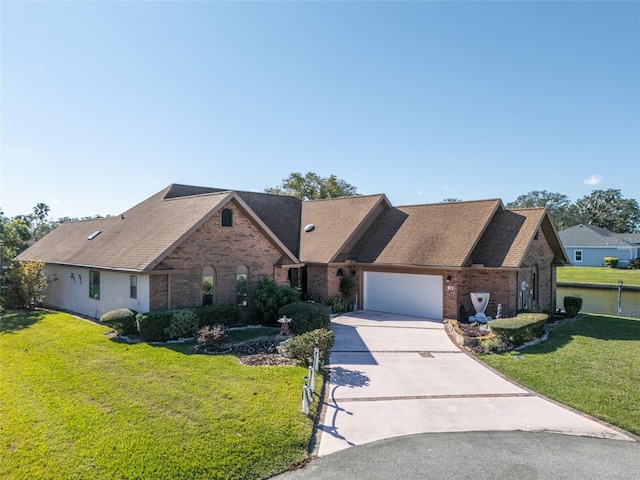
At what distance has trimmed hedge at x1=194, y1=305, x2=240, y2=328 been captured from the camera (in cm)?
1558

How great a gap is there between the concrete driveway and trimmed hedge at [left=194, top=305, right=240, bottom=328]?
4.68 meters

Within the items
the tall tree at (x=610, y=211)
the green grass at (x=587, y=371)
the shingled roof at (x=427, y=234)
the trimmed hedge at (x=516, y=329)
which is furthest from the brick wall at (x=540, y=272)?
the tall tree at (x=610, y=211)

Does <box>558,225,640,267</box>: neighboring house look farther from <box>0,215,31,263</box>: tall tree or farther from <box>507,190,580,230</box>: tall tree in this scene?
<box>0,215,31,263</box>: tall tree

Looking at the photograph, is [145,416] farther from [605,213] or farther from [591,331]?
[605,213]

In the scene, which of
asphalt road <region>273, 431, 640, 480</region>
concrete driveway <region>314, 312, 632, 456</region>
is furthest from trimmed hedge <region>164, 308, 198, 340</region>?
asphalt road <region>273, 431, 640, 480</region>

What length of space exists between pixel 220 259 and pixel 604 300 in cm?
3158

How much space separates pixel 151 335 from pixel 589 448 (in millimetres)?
12507

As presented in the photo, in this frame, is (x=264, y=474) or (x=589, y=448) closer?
(x=264, y=474)

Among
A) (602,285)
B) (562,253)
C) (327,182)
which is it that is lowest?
(602,285)

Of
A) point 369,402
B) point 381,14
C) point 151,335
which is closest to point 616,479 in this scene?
point 369,402

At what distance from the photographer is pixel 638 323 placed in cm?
2025

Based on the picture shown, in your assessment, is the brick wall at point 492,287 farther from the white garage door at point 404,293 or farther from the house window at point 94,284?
the house window at point 94,284

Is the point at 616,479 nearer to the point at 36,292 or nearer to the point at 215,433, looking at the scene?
the point at 215,433

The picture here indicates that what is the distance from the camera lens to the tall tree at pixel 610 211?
7781 cm
